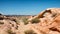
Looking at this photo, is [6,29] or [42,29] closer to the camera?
[42,29]

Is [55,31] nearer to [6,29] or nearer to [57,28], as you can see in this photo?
[57,28]

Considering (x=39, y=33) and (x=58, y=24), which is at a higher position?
(x=58, y=24)

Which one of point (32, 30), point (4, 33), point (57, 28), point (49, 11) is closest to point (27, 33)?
point (32, 30)

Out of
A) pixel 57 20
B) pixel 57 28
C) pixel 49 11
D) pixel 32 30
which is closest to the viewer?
pixel 57 28

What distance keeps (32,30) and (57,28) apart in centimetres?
410

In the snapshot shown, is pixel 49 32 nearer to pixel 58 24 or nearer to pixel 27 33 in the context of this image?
pixel 58 24

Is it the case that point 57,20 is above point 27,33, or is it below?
above

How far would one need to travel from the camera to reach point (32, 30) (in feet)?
68.6

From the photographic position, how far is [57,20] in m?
19.4

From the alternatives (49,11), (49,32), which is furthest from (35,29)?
(49,11)

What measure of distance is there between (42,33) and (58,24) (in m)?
2.51

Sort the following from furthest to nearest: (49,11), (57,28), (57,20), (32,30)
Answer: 1. (49,11)
2. (32,30)
3. (57,20)
4. (57,28)

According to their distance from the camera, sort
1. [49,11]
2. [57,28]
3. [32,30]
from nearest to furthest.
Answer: [57,28], [32,30], [49,11]

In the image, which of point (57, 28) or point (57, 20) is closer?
point (57, 28)
